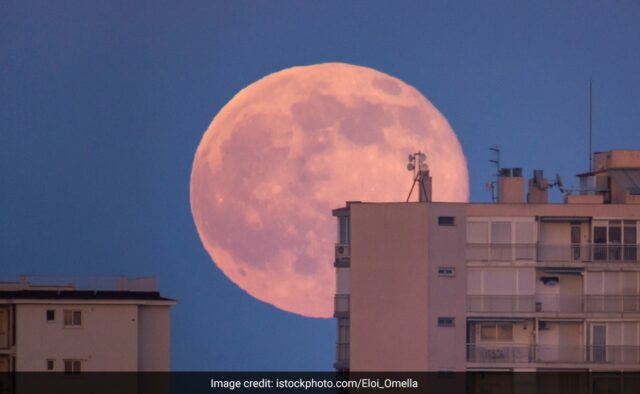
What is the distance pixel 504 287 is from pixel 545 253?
95.9 inches

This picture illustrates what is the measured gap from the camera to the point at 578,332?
11512 centimetres

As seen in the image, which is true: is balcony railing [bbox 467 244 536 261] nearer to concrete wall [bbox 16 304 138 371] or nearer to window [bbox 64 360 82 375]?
concrete wall [bbox 16 304 138 371]

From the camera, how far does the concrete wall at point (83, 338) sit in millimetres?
124938

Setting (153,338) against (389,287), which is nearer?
(389,287)

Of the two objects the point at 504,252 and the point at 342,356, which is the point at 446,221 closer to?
the point at 504,252

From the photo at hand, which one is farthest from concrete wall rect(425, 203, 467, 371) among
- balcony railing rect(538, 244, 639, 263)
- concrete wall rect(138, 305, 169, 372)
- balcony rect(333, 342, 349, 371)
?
concrete wall rect(138, 305, 169, 372)

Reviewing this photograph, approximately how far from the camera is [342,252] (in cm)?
12012

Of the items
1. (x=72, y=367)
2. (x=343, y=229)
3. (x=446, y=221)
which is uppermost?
(x=446, y=221)

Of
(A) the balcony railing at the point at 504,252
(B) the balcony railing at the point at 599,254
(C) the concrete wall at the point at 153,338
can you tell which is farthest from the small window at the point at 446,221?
(C) the concrete wall at the point at 153,338

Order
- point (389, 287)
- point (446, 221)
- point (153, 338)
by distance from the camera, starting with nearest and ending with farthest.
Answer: point (446, 221) → point (389, 287) → point (153, 338)

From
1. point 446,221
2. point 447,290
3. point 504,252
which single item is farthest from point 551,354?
point 446,221

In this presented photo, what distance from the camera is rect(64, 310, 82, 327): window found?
126 meters

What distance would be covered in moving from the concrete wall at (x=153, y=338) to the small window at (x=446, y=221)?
18.4 m
